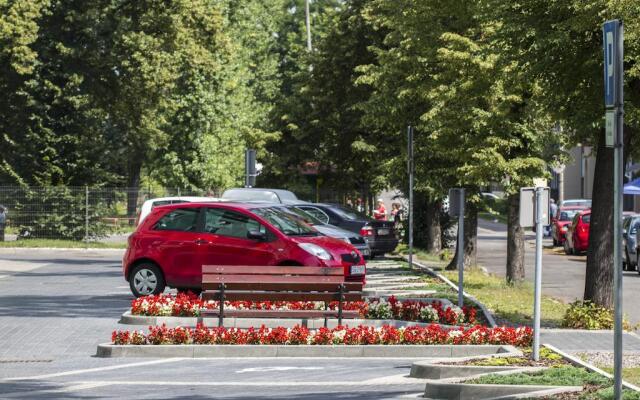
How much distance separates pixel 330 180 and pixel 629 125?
37.0 meters

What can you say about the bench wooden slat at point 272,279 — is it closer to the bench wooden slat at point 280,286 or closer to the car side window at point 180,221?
the bench wooden slat at point 280,286

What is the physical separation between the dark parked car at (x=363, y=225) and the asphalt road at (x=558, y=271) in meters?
2.94

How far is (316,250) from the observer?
2203 centimetres

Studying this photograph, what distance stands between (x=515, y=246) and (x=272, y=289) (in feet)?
38.7

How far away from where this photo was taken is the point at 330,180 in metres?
55.2

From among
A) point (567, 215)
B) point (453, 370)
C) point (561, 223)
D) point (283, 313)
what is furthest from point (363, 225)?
point (453, 370)

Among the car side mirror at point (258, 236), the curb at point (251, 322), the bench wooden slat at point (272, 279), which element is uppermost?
the car side mirror at point (258, 236)

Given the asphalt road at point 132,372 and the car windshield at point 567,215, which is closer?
the asphalt road at point 132,372

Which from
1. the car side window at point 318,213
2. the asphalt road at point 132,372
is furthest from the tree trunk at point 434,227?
the asphalt road at point 132,372

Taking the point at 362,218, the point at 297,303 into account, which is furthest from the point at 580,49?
the point at 362,218

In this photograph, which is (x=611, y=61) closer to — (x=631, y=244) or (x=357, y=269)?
(x=357, y=269)

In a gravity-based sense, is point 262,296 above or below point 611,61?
below

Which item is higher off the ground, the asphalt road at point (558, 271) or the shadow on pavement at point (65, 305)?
the asphalt road at point (558, 271)

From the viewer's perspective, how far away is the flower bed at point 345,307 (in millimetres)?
18359
